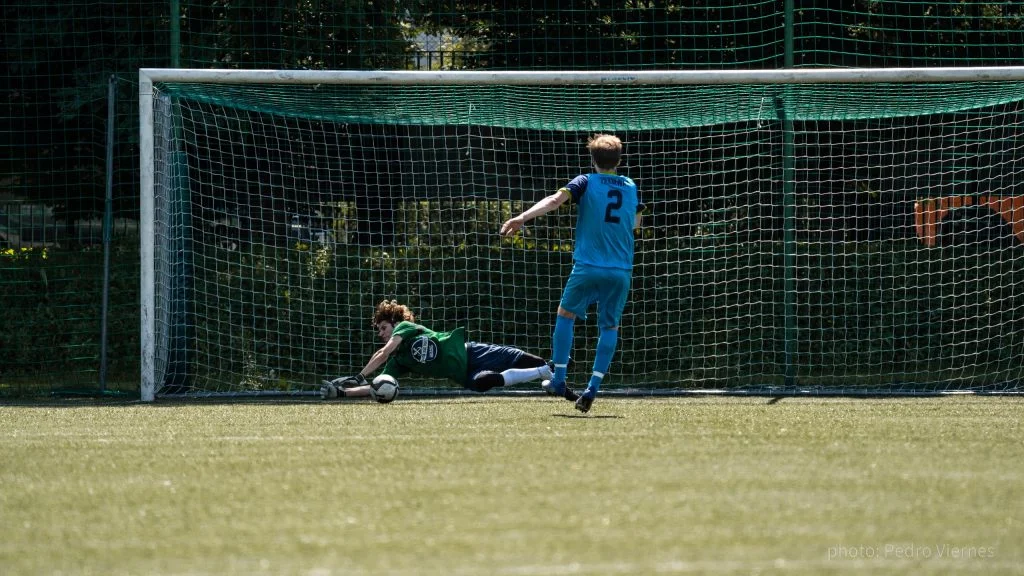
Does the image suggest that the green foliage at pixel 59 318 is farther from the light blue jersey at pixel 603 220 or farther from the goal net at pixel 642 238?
the light blue jersey at pixel 603 220

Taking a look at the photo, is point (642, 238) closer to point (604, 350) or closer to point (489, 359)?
point (489, 359)

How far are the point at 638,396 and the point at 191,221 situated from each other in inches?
147

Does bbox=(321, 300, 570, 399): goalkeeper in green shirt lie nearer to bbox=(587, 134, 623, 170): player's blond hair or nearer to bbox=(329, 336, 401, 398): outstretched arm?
bbox=(329, 336, 401, 398): outstretched arm

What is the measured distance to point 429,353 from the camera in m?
8.50

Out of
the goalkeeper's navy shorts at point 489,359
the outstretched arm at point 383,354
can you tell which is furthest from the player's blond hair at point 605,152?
the outstretched arm at point 383,354

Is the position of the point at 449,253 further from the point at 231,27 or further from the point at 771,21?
the point at 771,21

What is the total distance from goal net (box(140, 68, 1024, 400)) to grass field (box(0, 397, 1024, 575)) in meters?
3.32

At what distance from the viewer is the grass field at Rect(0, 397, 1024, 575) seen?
131 inches

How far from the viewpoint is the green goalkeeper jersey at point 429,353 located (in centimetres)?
850

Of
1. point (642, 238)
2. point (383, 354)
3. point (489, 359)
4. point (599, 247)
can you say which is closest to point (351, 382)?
point (383, 354)

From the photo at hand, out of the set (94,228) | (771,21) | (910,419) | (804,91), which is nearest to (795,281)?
(804,91)

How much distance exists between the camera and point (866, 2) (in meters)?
11.2

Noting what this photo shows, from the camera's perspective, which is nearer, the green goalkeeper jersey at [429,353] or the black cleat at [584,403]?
the black cleat at [584,403]

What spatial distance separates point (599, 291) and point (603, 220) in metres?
0.45
